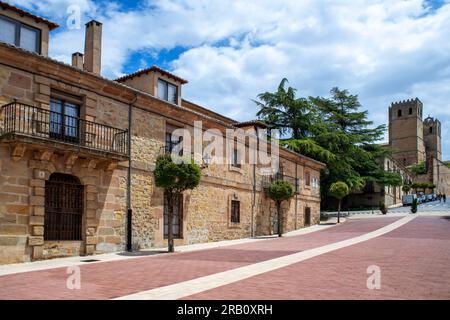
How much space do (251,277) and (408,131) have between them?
91.6 meters

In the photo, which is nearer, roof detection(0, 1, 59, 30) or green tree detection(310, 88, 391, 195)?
roof detection(0, 1, 59, 30)

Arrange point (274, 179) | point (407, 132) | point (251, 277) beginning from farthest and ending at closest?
point (407, 132), point (274, 179), point (251, 277)

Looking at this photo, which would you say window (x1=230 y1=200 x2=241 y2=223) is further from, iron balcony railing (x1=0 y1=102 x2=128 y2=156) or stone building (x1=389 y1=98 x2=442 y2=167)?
stone building (x1=389 y1=98 x2=442 y2=167)

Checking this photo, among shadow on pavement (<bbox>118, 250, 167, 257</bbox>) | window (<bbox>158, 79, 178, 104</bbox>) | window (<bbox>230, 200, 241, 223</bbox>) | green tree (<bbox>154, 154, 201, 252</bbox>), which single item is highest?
window (<bbox>158, 79, 178, 104</bbox>)

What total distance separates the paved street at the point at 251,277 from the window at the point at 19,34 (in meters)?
7.28

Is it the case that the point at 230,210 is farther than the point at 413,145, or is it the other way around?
the point at 413,145

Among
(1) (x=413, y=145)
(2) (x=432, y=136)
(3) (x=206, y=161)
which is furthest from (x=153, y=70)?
(2) (x=432, y=136)

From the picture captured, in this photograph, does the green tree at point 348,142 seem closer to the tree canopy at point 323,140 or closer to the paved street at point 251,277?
the tree canopy at point 323,140

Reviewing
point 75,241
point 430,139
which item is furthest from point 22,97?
point 430,139

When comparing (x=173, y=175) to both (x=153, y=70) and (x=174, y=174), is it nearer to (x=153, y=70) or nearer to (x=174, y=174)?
(x=174, y=174)

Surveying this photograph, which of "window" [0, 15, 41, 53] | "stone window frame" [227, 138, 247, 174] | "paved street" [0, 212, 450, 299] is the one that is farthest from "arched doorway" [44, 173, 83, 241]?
"stone window frame" [227, 138, 247, 174]

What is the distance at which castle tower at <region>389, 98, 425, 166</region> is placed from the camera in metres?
91.2

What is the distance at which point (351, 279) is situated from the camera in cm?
892

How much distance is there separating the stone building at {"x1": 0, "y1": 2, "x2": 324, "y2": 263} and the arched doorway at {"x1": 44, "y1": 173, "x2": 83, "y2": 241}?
0.03 meters
